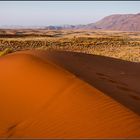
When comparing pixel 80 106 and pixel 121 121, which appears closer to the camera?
pixel 121 121

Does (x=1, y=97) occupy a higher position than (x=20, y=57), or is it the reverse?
(x=20, y=57)

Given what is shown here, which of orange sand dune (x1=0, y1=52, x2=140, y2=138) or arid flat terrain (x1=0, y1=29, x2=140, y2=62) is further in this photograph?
arid flat terrain (x1=0, y1=29, x2=140, y2=62)

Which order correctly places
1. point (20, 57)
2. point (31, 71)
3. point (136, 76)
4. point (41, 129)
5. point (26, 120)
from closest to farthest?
point (41, 129) < point (26, 120) < point (31, 71) < point (20, 57) < point (136, 76)

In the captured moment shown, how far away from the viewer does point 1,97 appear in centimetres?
754

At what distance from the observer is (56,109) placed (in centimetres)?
665

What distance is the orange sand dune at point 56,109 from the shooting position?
19.2ft

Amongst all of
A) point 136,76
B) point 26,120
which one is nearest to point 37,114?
point 26,120

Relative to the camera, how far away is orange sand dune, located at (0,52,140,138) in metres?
5.85

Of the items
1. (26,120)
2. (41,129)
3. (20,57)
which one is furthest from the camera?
(20,57)

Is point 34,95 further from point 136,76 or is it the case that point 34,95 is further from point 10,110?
point 136,76

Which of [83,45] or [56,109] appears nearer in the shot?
[56,109]

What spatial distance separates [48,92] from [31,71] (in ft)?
4.53

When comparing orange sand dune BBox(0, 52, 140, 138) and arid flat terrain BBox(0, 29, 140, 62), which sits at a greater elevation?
orange sand dune BBox(0, 52, 140, 138)

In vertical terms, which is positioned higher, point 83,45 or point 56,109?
point 56,109
